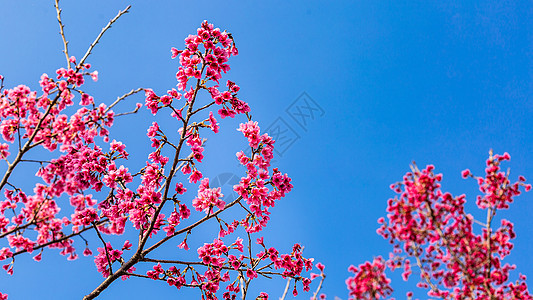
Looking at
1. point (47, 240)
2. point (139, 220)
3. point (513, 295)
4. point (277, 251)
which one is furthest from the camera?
point (277, 251)

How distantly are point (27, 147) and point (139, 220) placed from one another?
6.75 feet

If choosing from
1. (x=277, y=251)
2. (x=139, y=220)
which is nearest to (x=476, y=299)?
(x=277, y=251)

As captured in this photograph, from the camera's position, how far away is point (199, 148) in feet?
21.1

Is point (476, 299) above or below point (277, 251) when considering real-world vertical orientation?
below

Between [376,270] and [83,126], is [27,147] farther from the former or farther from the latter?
[376,270]

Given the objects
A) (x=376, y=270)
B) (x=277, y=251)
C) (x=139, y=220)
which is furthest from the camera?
(x=277, y=251)

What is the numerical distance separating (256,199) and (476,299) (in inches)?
139

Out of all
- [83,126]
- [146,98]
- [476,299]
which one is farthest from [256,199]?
[476,299]

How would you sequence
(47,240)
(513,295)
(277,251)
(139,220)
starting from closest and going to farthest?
(513,295) < (47,240) < (139,220) < (277,251)

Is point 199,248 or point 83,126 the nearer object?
point 83,126

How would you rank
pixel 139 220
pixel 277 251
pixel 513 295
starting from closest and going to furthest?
pixel 513 295 → pixel 139 220 → pixel 277 251

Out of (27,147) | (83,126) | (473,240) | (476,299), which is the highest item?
(83,126)

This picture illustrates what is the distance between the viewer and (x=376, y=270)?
16.2 feet

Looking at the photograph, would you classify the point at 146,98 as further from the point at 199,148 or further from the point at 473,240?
the point at 473,240
